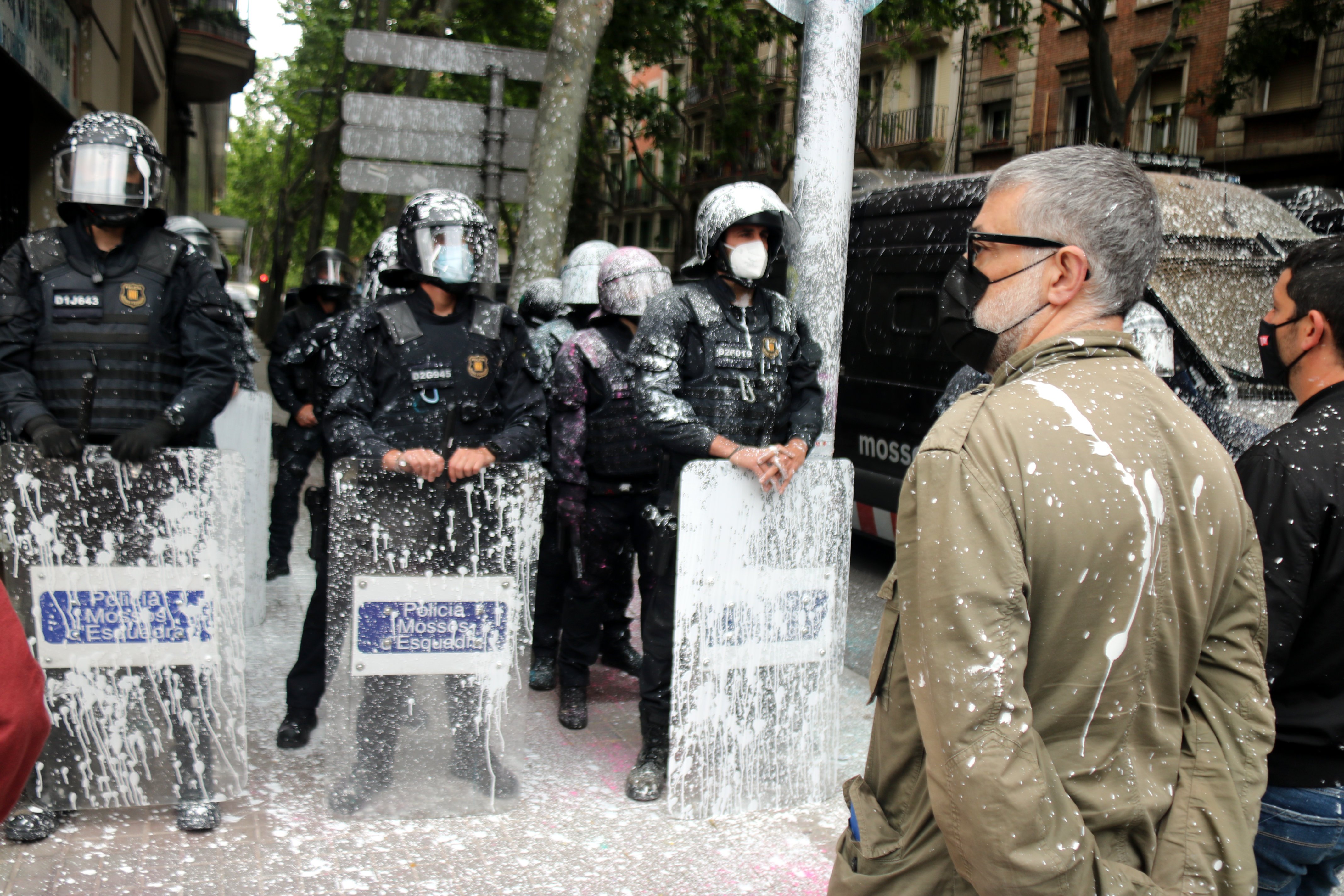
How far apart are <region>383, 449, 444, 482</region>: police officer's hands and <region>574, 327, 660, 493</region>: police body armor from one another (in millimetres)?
1214

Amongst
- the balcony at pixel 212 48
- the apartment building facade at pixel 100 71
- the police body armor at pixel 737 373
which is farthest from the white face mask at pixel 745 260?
the balcony at pixel 212 48

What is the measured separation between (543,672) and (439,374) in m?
1.86

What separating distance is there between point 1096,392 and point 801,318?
2.62 metres

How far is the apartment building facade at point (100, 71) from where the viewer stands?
7.05 meters

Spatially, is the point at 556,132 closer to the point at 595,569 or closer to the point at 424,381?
the point at 595,569

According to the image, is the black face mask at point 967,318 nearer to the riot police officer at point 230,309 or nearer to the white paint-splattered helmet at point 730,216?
the white paint-splattered helmet at point 730,216

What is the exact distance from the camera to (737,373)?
12.6 feet

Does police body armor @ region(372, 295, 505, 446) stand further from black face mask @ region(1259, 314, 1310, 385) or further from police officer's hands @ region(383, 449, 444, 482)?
black face mask @ region(1259, 314, 1310, 385)

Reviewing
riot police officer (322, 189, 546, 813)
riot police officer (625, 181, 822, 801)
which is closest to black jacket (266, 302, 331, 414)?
riot police officer (322, 189, 546, 813)

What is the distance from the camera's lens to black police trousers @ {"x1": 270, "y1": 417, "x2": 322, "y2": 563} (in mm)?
6242

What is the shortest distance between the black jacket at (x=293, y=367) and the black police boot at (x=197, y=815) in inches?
86.4

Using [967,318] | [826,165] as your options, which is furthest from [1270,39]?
[967,318]

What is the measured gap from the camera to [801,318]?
13.3 ft

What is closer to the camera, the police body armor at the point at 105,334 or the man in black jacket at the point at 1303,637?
the man in black jacket at the point at 1303,637
